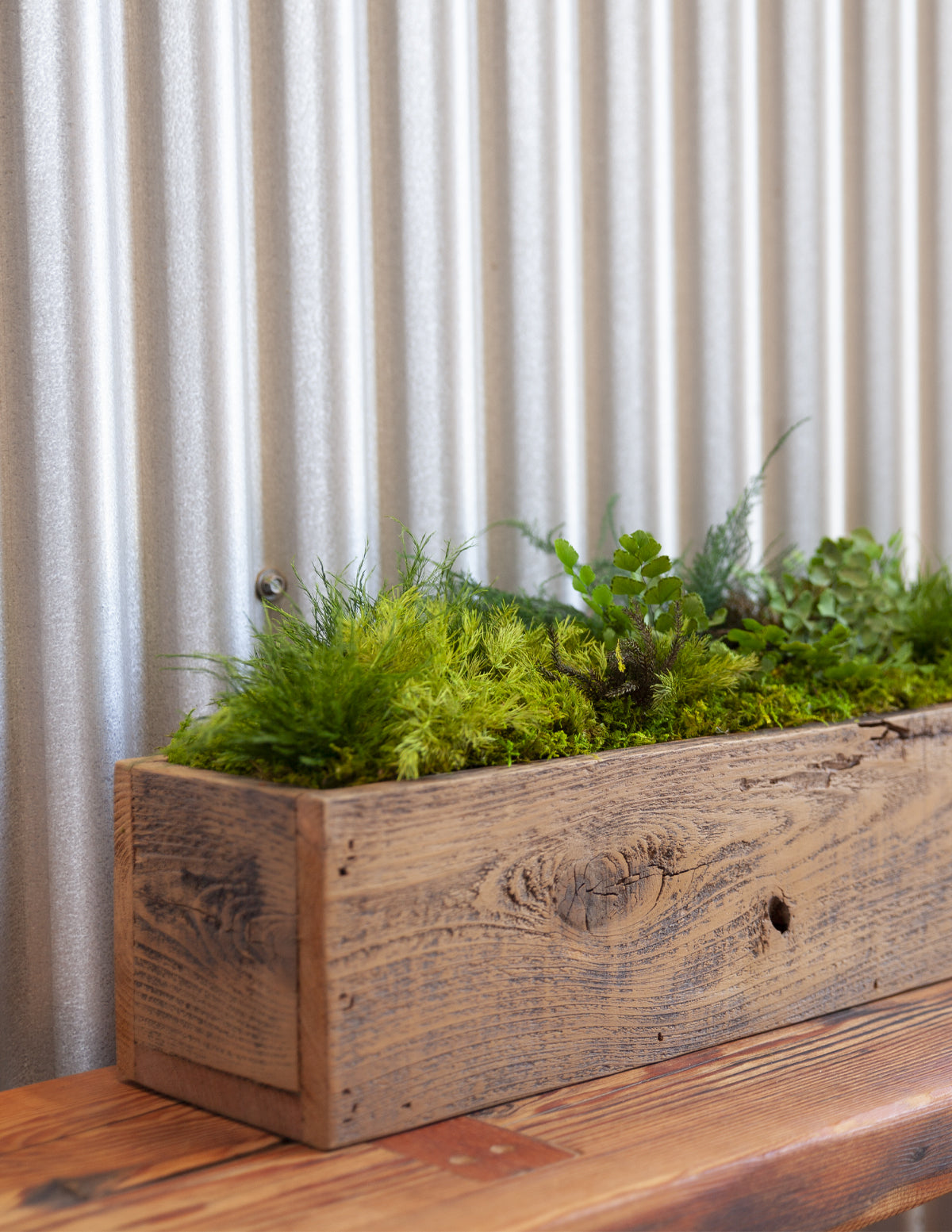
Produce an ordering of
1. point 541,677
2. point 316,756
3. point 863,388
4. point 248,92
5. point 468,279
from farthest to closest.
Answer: point 863,388 < point 468,279 < point 248,92 < point 541,677 < point 316,756

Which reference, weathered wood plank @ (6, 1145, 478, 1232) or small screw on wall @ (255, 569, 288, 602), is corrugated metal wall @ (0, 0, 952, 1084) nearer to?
small screw on wall @ (255, 569, 288, 602)

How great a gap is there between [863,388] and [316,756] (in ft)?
2.96

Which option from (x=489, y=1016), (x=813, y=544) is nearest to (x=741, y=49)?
(x=813, y=544)

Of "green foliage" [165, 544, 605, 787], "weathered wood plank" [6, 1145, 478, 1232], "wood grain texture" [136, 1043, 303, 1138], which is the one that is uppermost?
"green foliage" [165, 544, 605, 787]

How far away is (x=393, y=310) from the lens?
3.37 feet

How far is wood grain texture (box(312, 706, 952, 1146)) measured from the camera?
2.21 feet

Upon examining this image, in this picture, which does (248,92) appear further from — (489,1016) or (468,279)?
(489,1016)

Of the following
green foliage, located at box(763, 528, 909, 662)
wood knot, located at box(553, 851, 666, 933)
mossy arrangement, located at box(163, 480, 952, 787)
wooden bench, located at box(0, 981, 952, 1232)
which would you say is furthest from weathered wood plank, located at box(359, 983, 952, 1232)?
green foliage, located at box(763, 528, 909, 662)

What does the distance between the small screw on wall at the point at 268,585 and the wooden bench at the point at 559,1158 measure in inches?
14.7

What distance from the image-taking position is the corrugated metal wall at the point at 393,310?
2.81 feet

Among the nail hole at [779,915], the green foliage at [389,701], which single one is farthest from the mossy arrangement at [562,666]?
the nail hole at [779,915]

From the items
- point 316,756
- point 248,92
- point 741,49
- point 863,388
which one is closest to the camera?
point 316,756

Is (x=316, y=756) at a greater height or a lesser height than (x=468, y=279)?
lesser

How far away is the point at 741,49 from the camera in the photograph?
1.21 meters
